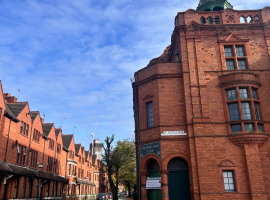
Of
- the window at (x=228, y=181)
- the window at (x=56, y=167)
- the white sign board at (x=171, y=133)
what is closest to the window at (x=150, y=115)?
the white sign board at (x=171, y=133)

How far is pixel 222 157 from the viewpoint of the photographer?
63.6 ft

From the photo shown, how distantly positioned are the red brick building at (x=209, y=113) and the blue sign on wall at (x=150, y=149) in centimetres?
6

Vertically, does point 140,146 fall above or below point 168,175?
above

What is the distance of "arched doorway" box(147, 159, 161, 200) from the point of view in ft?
66.6

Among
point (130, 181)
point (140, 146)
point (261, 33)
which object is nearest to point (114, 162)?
point (130, 181)

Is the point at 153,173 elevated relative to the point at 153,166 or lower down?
lower down

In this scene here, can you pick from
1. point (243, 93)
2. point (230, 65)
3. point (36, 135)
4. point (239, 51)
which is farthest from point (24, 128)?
point (239, 51)

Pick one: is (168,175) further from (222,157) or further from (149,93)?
(149,93)

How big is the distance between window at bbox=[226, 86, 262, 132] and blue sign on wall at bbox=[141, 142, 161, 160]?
6.20 meters

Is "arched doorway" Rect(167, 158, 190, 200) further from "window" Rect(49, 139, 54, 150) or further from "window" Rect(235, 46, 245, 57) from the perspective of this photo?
"window" Rect(49, 139, 54, 150)

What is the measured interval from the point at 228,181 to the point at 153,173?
5940 millimetres

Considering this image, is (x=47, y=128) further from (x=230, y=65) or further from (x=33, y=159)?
(x=230, y=65)

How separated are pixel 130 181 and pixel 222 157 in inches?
1426

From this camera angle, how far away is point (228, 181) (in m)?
18.9
